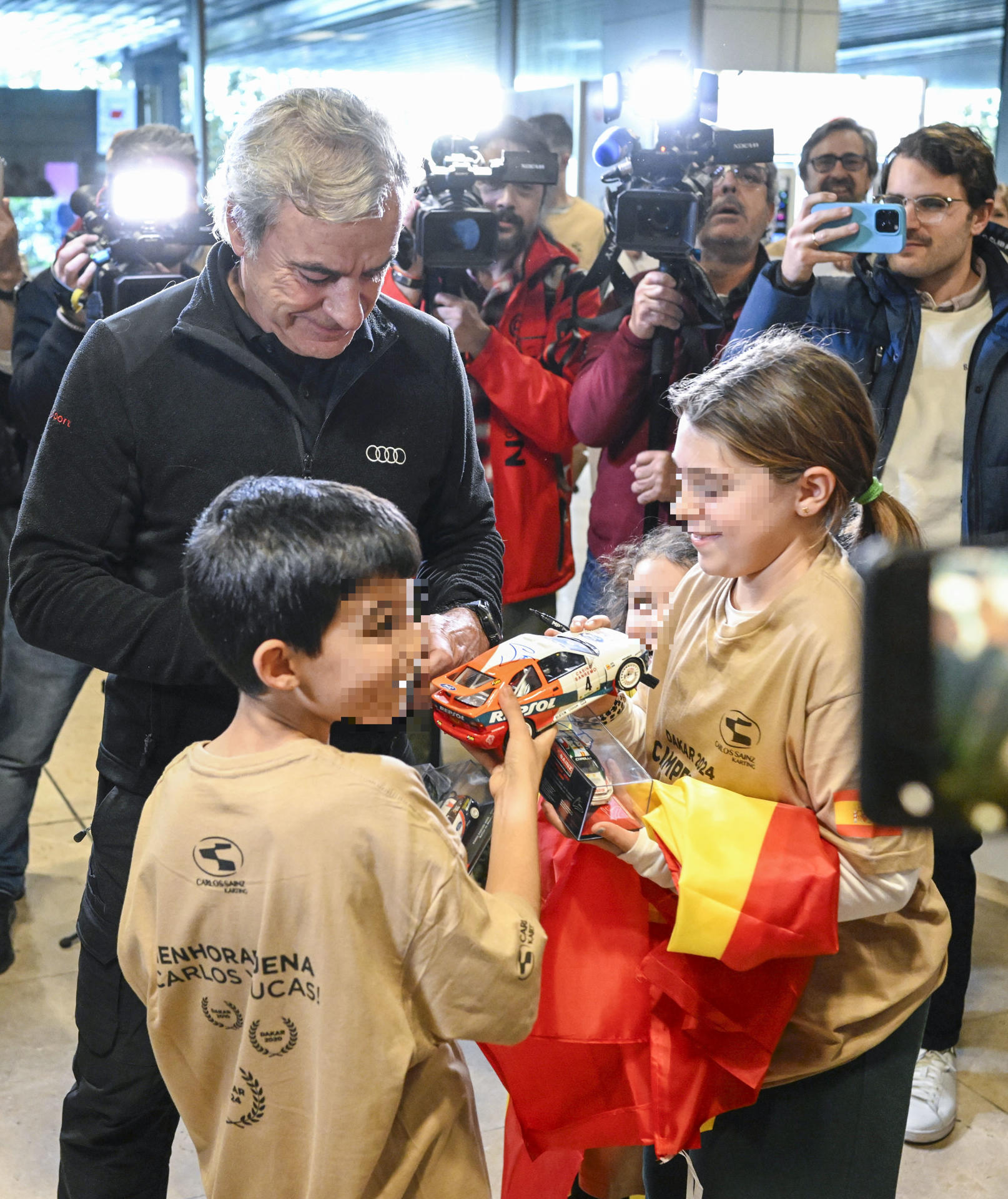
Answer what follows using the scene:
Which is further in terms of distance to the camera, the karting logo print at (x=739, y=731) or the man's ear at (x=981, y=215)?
the man's ear at (x=981, y=215)

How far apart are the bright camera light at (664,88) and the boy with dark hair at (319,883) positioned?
1.79m

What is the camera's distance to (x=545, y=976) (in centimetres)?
151

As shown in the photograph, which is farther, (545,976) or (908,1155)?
(908,1155)

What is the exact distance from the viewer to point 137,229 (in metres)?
2.96

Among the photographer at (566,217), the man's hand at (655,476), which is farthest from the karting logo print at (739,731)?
the photographer at (566,217)

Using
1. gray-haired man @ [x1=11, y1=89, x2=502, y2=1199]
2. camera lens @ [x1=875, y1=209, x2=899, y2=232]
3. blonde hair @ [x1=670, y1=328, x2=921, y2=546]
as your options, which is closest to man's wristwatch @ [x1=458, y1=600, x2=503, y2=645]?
gray-haired man @ [x1=11, y1=89, x2=502, y2=1199]

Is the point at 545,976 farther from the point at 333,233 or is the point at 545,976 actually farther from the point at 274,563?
the point at 333,233

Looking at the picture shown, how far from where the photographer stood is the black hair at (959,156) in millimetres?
2586

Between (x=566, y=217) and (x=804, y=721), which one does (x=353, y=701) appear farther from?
(x=566, y=217)

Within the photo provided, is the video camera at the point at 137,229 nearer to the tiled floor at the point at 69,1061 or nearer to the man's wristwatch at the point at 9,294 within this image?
the man's wristwatch at the point at 9,294

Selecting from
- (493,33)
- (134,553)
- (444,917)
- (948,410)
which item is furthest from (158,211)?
(493,33)

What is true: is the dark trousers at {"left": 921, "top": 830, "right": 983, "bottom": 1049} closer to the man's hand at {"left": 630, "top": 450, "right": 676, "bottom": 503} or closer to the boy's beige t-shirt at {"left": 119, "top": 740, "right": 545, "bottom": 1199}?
the man's hand at {"left": 630, "top": 450, "right": 676, "bottom": 503}

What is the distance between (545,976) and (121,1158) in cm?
67

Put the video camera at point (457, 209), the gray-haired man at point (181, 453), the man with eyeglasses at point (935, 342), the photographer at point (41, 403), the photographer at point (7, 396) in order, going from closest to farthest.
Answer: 1. the gray-haired man at point (181, 453)
2. the man with eyeglasses at point (935, 342)
3. the photographer at point (41, 403)
4. the video camera at point (457, 209)
5. the photographer at point (7, 396)
